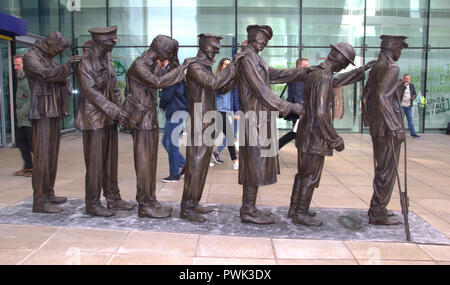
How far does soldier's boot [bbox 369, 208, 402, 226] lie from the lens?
4552 mm

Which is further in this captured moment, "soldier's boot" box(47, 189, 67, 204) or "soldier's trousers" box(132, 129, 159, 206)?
"soldier's boot" box(47, 189, 67, 204)

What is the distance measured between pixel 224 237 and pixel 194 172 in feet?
2.68

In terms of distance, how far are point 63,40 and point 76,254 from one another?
98.3 inches

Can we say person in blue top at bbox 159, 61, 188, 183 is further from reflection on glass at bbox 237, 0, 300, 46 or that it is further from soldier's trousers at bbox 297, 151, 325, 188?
reflection on glass at bbox 237, 0, 300, 46

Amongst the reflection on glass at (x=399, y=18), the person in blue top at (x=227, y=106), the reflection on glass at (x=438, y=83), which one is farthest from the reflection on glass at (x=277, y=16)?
the person in blue top at (x=227, y=106)

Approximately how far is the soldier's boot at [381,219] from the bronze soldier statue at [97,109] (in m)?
2.79

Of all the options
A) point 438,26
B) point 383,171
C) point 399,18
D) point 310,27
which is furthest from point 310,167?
point 438,26

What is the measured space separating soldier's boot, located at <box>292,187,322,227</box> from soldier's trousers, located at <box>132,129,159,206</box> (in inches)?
62.7

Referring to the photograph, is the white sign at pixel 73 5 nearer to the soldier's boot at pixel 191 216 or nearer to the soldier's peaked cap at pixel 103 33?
the soldier's peaked cap at pixel 103 33

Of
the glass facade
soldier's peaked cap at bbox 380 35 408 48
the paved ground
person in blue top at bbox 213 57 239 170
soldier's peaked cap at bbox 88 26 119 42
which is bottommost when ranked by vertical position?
the paved ground

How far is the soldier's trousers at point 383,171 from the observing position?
4453 millimetres

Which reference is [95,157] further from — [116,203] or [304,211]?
[304,211]

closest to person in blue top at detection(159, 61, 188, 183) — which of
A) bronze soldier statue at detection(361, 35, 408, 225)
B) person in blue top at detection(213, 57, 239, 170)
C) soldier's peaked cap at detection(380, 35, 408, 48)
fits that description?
person in blue top at detection(213, 57, 239, 170)

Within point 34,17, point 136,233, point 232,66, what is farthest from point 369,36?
point 136,233
